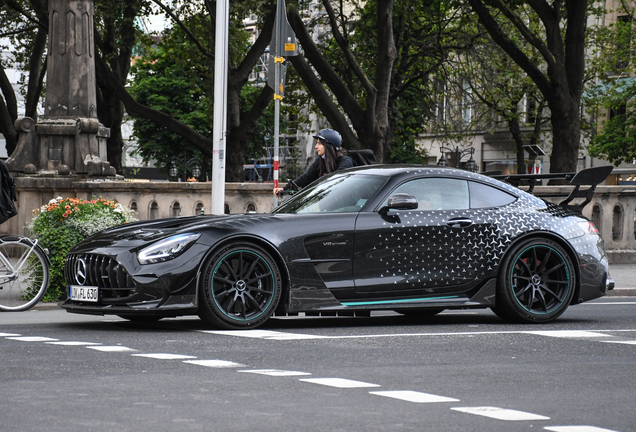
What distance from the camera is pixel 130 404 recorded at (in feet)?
17.9

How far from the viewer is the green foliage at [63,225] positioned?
12.2 m

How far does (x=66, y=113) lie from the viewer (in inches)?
726

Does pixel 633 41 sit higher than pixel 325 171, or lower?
higher

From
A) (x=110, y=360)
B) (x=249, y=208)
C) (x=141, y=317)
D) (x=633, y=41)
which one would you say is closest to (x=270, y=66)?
(x=249, y=208)

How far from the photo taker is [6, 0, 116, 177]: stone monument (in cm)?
1827

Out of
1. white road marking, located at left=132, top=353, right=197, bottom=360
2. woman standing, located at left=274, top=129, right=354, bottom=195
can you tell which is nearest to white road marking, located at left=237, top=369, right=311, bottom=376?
white road marking, located at left=132, top=353, right=197, bottom=360

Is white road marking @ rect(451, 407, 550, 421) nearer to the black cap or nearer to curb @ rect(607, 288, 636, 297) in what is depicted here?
the black cap

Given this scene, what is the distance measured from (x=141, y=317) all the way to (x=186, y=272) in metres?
1.47

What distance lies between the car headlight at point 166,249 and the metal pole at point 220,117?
6079 mm

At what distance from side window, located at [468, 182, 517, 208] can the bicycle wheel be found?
4.40 m

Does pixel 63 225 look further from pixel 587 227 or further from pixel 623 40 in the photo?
pixel 623 40

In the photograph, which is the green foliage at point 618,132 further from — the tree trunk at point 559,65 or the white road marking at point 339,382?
the white road marking at point 339,382

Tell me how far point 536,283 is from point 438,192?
1.20m

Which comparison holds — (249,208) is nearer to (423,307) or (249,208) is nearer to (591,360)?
(423,307)
